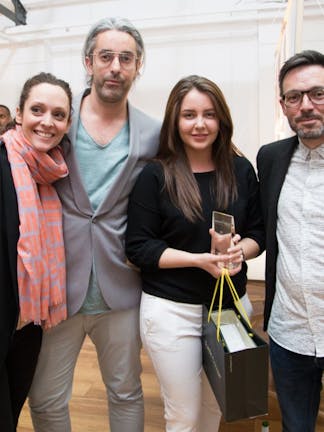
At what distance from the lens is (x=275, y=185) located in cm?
133

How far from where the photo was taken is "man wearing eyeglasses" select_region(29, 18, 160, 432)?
4.78 feet

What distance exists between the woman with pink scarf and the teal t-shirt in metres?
0.09

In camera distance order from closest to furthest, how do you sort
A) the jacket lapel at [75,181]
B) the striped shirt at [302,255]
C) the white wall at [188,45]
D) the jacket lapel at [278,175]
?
the striped shirt at [302,255], the jacket lapel at [278,175], the jacket lapel at [75,181], the white wall at [188,45]

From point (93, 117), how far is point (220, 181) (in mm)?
545

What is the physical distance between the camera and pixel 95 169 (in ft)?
4.87

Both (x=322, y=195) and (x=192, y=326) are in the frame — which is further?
(x=192, y=326)

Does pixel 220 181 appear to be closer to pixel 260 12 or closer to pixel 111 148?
pixel 111 148

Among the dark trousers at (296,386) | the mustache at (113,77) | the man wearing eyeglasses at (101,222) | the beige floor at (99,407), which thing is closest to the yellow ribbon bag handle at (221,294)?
the dark trousers at (296,386)

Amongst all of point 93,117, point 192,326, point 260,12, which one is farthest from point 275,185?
point 260,12

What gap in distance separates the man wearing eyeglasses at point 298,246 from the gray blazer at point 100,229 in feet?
1.64

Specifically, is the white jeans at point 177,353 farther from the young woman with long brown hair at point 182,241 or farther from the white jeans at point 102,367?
the white jeans at point 102,367

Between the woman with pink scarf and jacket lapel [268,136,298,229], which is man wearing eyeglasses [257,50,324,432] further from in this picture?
the woman with pink scarf

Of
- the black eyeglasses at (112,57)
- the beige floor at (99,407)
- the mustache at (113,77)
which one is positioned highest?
the black eyeglasses at (112,57)

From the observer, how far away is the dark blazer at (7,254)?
3.99ft
